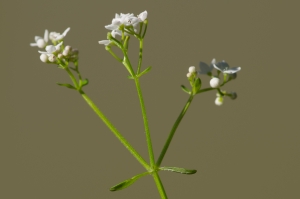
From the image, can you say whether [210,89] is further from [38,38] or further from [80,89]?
[38,38]

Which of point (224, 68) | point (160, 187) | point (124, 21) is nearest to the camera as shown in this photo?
point (160, 187)

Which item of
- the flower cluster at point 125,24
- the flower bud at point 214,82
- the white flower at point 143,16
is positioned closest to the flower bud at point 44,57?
the flower cluster at point 125,24

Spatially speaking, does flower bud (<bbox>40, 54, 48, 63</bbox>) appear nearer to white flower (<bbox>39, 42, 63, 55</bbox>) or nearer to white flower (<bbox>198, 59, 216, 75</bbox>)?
white flower (<bbox>39, 42, 63, 55</bbox>)

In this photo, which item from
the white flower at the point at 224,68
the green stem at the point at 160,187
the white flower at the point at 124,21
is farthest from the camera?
the white flower at the point at 224,68

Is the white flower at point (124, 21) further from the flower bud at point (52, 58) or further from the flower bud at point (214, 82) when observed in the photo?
the flower bud at point (214, 82)

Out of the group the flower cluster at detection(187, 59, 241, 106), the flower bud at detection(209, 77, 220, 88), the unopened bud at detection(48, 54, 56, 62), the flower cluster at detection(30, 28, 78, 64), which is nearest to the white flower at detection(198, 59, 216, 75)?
the flower cluster at detection(187, 59, 241, 106)

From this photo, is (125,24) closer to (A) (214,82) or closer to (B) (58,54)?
(B) (58,54)

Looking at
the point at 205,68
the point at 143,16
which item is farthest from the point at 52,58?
the point at 205,68

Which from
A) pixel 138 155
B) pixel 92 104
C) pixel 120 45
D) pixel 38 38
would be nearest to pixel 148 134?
pixel 138 155

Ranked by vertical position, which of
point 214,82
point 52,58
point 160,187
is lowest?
point 160,187
